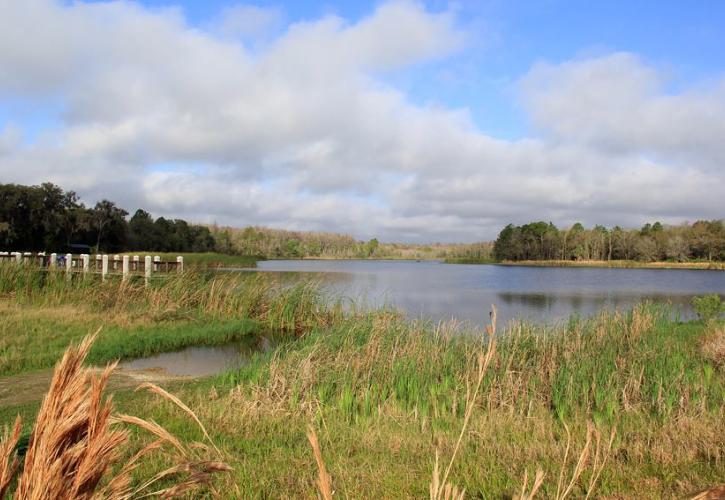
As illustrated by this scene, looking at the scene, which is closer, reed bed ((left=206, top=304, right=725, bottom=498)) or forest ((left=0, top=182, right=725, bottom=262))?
reed bed ((left=206, top=304, right=725, bottom=498))

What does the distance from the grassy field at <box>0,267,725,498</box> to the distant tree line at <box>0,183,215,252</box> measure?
48.6 meters

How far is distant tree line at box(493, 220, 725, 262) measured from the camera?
9850cm

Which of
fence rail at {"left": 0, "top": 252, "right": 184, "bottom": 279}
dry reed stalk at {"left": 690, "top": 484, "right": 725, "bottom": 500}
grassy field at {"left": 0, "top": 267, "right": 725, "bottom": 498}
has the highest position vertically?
dry reed stalk at {"left": 690, "top": 484, "right": 725, "bottom": 500}

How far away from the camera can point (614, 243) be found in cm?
10781

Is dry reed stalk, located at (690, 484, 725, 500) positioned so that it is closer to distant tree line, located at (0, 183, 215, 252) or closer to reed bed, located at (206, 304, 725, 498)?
reed bed, located at (206, 304, 725, 498)

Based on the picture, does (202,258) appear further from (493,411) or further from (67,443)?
(67,443)

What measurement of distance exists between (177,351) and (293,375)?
23.7ft

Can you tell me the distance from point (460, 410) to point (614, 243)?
372ft

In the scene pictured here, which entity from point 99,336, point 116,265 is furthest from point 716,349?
point 116,265

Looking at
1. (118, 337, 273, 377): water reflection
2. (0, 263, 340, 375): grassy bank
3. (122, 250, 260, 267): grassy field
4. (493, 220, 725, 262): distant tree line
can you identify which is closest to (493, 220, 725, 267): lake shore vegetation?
(493, 220, 725, 262): distant tree line

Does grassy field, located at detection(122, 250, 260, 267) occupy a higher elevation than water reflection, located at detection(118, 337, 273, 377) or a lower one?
higher

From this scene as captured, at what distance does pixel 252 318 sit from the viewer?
18375mm

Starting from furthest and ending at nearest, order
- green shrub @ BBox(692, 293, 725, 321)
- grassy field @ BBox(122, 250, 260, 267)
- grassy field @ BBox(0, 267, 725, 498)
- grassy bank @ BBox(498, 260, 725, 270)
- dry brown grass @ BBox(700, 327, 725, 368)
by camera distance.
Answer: grassy bank @ BBox(498, 260, 725, 270) < grassy field @ BBox(122, 250, 260, 267) < green shrub @ BBox(692, 293, 725, 321) < dry brown grass @ BBox(700, 327, 725, 368) < grassy field @ BBox(0, 267, 725, 498)

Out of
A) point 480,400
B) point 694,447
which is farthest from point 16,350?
point 694,447
